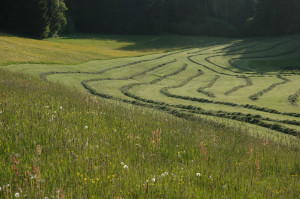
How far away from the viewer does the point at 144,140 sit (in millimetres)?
8055

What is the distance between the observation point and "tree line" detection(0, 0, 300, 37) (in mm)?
80500

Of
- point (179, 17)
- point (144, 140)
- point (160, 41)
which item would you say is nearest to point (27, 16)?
point (160, 41)

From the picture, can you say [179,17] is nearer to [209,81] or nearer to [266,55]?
[266,55]

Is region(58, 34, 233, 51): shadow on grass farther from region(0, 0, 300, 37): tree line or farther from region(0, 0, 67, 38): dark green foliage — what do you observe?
region(0, 0, 67, 38): dark green foliage

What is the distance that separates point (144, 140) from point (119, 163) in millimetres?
2024

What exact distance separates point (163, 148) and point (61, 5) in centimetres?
7846

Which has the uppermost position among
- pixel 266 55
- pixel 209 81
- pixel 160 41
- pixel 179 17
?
pixel 179 17

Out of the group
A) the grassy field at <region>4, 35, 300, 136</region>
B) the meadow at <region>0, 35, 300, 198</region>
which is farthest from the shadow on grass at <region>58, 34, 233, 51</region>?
the meadow at <region>0, 35, 300, 198</region>

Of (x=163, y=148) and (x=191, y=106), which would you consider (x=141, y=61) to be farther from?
(x=163, y=148)

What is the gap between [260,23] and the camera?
81562 mm

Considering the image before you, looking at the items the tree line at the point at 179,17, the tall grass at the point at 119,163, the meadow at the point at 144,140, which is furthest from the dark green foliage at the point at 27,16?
the tall grass at the point at 119,163

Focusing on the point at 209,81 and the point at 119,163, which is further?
the point at 209,81

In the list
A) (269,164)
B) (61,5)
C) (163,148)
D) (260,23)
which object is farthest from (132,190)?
(260,23)

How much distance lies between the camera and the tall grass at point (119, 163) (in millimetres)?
4984
